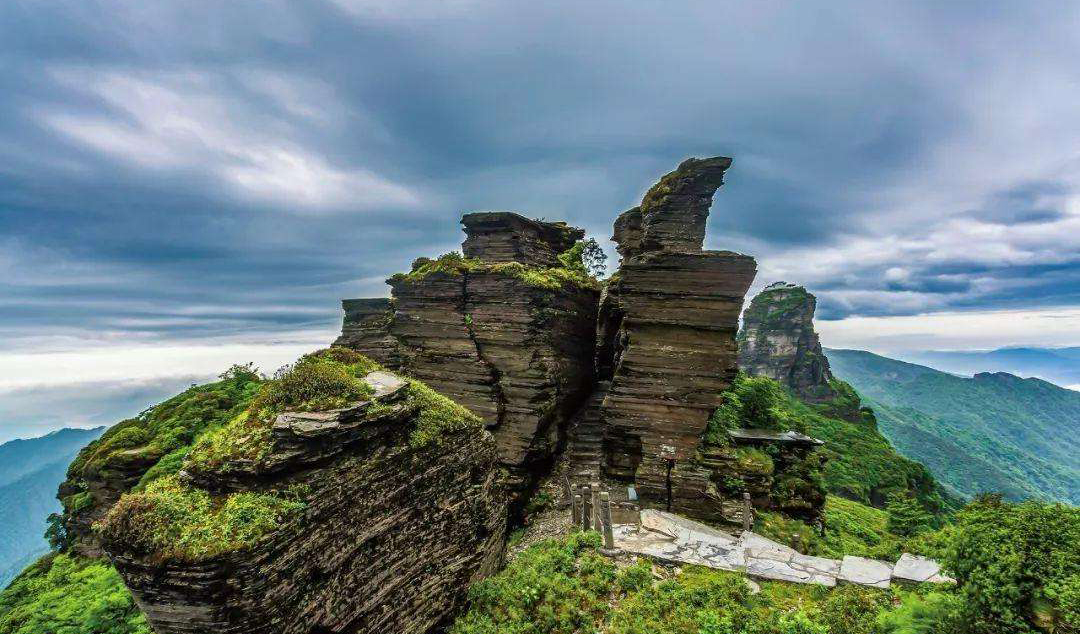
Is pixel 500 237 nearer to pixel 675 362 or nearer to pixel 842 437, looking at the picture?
pixel 675 362

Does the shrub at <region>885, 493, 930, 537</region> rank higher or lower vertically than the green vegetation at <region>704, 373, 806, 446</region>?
lower

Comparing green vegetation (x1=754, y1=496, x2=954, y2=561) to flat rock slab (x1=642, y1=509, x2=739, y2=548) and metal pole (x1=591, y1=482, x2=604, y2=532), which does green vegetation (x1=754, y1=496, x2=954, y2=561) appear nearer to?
flat rock slab (x1=642, y1=509, x2=739, y2=548)

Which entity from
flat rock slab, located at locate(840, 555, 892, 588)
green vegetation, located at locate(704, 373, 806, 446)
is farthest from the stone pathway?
green vegetation, located at locate(704, 373, 806, 446)

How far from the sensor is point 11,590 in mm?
18125

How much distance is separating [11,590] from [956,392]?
21057 centimetres

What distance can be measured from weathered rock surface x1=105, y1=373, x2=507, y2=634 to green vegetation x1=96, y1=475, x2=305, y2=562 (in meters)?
0.14

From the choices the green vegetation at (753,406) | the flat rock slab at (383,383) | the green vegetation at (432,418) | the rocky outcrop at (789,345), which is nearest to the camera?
the flat rock slab at (383,383)

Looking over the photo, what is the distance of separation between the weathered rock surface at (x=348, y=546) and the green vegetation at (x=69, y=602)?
25.8ft

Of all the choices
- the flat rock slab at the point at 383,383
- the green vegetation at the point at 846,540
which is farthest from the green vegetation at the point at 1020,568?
the flat rock slab at the point at 383,383

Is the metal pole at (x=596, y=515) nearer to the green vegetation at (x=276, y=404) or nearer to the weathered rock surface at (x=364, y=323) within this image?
the green vegetation at (x=276, y=404)

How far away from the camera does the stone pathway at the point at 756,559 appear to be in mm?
11016

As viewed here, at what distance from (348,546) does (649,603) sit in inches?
275

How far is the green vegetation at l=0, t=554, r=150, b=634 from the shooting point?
1326 centimetres

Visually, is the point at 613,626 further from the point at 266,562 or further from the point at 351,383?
the point at 351,383
